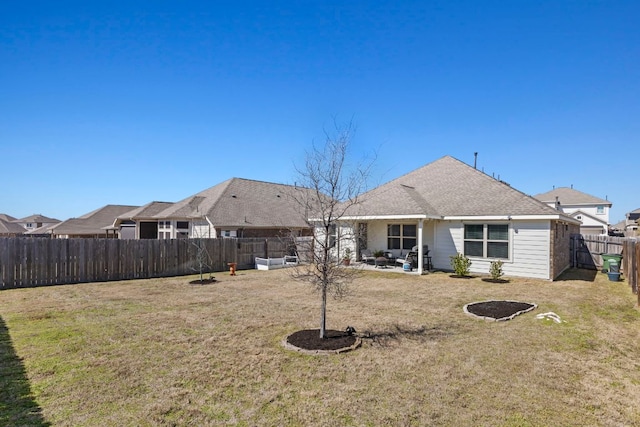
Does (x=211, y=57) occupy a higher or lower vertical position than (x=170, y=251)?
higher

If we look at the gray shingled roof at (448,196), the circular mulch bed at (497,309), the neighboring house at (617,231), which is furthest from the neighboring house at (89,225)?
the neighboring house at (617,231)

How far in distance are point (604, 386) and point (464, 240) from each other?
1176cm

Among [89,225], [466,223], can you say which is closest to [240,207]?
[466,223]

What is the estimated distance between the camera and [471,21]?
12.4m

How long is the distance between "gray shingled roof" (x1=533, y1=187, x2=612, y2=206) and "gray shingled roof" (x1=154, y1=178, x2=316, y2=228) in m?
34.4

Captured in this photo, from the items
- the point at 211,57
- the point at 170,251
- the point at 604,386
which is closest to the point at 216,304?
the point at 170,251

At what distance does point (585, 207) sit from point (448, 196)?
123 ft

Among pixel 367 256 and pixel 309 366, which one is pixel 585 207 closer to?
pixel 367 256

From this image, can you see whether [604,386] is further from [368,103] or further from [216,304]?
[368,103]

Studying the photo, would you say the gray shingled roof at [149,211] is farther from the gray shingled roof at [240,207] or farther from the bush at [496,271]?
the bush at [496,271]

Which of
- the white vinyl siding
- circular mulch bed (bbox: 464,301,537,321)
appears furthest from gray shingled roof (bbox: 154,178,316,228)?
circular mulch bed (bbox: 464,301,537,321)

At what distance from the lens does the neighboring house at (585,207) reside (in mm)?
39562

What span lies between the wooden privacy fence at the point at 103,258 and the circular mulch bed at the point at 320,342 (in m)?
4.13

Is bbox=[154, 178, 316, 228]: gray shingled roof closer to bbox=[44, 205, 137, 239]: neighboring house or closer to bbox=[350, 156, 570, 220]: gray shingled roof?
bbox=[350, 156, 570, 220]: gray shingled roof
